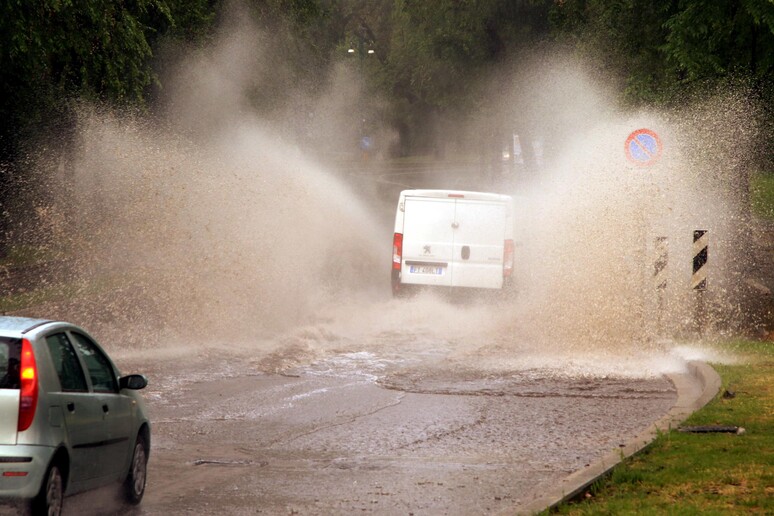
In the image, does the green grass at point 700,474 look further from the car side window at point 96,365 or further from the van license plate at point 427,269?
the van license plate at point 427,269

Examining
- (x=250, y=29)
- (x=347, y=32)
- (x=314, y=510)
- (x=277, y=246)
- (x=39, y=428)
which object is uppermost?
(x=347, y=32)

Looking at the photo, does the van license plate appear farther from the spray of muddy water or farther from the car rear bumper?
the car rear bumper

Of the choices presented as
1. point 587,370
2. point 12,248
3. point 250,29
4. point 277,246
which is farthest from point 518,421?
point 250,29

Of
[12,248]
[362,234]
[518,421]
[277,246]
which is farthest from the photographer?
[12,248]

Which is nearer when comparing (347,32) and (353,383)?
(353,383)

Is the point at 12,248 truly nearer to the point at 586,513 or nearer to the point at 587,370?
the point at 587,370

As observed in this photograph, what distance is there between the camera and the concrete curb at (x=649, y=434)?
316 inches

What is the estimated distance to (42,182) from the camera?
3319cm

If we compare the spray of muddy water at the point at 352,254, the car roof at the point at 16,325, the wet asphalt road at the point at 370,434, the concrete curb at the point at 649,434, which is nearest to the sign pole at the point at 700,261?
the spray of muddy water at the point at 352,254

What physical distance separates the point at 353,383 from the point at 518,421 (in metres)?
3.00

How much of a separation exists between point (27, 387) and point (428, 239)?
47.8ft

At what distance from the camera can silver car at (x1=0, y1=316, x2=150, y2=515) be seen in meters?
6.94

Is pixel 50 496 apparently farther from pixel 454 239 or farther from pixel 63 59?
pixel 63 59

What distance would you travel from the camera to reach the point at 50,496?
709 cm
